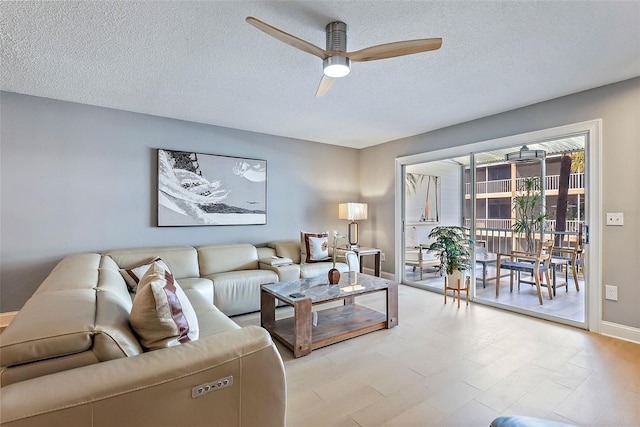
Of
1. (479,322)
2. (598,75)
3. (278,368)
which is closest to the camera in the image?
(278,368)

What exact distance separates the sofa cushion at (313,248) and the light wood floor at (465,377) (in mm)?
1518

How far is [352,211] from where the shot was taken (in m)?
4.95

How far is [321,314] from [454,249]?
6.51ft

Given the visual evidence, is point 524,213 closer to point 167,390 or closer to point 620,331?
point 620,331

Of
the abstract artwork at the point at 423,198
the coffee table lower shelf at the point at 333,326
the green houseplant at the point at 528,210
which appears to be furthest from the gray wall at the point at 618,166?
the coffee table lower shelf at the point at 333,326

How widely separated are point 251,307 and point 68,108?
296 cm

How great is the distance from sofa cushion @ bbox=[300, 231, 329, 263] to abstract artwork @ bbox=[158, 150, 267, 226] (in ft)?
2.37

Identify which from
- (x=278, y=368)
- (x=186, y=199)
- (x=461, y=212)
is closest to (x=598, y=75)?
(x=461, y=212)

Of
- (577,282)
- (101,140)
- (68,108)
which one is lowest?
(577,282)

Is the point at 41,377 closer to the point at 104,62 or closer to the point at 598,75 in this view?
the point at 104,62

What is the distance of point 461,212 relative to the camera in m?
4.25

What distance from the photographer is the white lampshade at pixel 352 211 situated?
16.2 feet

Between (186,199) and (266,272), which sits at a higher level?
(186,199)

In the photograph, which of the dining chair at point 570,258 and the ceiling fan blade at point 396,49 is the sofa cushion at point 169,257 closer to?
the ceiling fan blade at point 396,49
